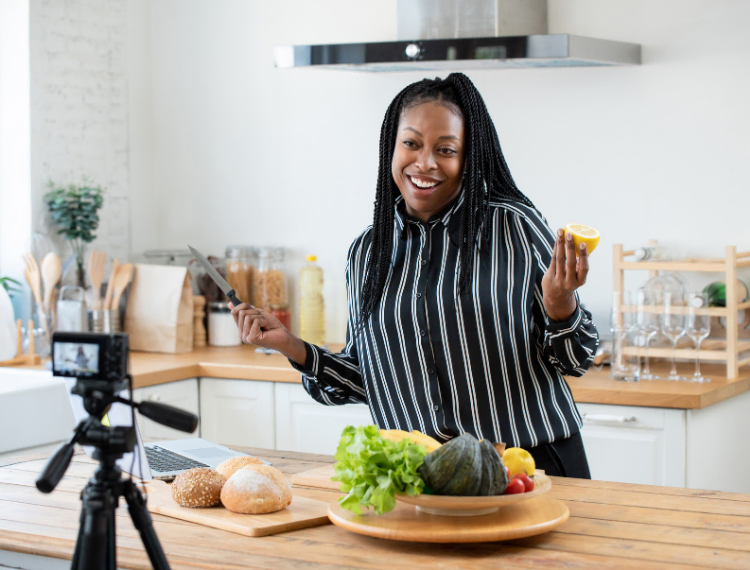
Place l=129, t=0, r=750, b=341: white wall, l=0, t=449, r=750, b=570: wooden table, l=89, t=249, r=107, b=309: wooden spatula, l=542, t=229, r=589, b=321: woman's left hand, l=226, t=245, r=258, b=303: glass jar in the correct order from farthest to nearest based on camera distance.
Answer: l=226, t=245, r=258, b=303: glass jar, l=89, t=249, r=107, b=309: wooden spatula, l=129, t=0, r=750, b=341: white wall, l=542, t=229, r=589, b=321: woman's left hand, l=0, t=449, r=750, b=570: wooden table

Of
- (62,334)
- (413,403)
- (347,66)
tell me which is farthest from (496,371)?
(347,66)

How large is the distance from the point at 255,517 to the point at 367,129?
2.34 metres

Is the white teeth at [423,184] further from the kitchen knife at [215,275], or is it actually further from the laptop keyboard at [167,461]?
the laptop keyboard at [167,461]

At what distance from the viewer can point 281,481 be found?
146 cm

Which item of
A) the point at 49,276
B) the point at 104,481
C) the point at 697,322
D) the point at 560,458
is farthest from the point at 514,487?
the point at 49,276

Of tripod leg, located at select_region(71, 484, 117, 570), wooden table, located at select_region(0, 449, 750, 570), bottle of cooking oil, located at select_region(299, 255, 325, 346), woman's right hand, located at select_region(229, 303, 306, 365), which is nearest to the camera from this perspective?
tripod leg, located at select_region(71, 484, 117, 570)

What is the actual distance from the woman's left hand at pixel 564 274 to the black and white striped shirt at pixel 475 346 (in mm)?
145

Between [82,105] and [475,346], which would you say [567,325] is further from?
[82,105]

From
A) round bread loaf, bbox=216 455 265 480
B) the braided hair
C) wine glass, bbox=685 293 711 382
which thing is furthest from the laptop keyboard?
wine glass, bbox=685 293 711 382

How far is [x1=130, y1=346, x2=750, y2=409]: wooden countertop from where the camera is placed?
2.50m

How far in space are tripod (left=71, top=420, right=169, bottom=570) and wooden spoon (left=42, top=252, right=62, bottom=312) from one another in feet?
8.12

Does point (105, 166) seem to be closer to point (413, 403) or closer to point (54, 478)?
point (413, 403)

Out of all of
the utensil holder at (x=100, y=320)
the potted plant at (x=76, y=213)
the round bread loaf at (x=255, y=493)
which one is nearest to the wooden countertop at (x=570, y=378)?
the utensil holder at (x=100, y=320)

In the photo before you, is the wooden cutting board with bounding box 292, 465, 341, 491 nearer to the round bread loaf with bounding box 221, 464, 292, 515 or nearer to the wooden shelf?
the round bread loaf with bounding box 221, 464, 292, 515
